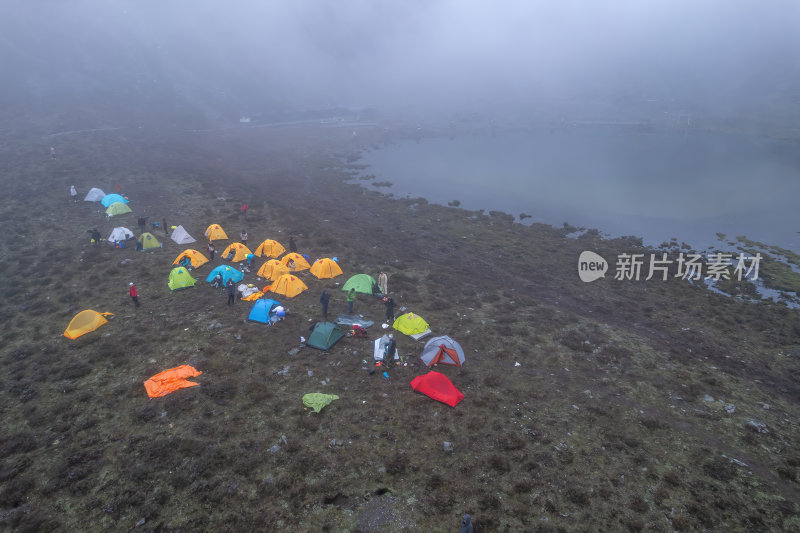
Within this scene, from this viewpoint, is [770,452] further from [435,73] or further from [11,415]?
[435,73]

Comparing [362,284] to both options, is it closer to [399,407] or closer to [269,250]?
[269,250]

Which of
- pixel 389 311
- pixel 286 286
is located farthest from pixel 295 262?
pixel 389 311

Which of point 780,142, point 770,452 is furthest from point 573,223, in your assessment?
point 780,142

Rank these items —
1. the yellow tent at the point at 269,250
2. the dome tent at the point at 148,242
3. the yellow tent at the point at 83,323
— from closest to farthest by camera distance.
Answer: the yellow tent at the point at 83,323 → the yellow tent at the point at 269,250 → the dome tent at the point at 148,242

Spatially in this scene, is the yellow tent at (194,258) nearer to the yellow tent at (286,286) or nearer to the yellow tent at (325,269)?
the yellow tent at (286,286)

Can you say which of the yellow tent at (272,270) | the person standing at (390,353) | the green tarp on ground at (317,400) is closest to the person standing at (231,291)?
the yellow tent at (272,270)
